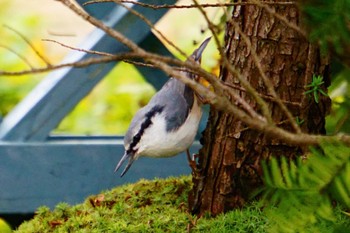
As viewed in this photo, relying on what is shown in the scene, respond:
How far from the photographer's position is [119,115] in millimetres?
4449

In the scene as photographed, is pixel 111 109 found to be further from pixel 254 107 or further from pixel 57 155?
pixel 254 107

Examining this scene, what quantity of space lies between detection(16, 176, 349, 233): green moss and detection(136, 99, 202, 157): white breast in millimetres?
157

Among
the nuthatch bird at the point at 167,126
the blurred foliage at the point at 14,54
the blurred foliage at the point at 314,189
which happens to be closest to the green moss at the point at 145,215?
the nuthatch bird at the point at 167,126

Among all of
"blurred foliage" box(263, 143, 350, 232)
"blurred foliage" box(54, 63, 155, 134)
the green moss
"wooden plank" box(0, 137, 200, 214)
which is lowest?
"blurred foliage" box(263, 143, 350, 232)

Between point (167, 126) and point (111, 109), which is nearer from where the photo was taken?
point (167, 126)

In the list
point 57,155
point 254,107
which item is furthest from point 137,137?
point 57,155

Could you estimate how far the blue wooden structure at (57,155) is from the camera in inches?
116

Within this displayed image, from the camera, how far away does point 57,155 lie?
312cm

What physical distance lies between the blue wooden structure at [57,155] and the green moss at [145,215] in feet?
1.71

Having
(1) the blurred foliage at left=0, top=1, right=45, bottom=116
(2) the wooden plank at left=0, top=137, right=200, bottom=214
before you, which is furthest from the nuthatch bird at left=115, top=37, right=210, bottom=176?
(1) the blurred foliage at left=0, top=1, right=45, bottom=116

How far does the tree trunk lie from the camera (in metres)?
2.03

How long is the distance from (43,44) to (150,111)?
111 inches

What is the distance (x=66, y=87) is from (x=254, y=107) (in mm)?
1050

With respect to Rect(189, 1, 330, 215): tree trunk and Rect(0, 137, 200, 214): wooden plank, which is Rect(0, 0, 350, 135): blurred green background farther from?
Rect(189, 1, 330, 215): tree trunk
